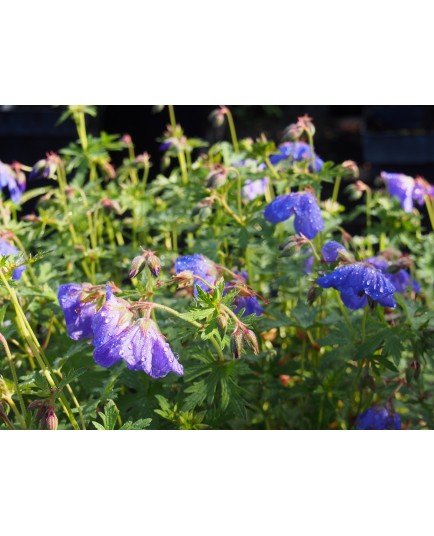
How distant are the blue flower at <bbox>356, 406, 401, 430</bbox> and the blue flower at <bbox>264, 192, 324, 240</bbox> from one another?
14.1 inches

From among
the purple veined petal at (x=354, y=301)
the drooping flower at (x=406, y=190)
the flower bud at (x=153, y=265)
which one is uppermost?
the flower bud at (x=153, y=265)

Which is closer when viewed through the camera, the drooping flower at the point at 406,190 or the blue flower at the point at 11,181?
the blue flower at the point at 11,181

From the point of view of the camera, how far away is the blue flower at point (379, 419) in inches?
64.0

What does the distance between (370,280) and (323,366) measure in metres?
0.40

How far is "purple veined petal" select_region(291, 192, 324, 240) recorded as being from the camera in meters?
1.68

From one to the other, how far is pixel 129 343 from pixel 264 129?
12.8 feet

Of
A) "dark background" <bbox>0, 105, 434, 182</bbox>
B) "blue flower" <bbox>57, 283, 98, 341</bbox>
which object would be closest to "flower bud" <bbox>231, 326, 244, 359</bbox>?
"blue flower" <bbox>57, 283, 98, 341</bbox>

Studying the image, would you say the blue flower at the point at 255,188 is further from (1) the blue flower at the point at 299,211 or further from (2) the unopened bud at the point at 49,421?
(2) the unopened bud at the point at 49,421

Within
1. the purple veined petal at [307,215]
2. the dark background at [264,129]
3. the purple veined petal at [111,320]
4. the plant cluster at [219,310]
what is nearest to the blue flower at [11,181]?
the plant cluster at [219,310]

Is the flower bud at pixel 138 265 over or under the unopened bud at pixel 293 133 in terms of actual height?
under

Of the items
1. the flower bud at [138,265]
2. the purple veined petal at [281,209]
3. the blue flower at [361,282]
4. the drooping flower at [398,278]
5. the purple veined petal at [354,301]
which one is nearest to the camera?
the flower bud at [138,265]

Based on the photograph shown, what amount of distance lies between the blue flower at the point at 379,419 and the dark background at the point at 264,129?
2.39m

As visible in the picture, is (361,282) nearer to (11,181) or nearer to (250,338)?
(250,338)

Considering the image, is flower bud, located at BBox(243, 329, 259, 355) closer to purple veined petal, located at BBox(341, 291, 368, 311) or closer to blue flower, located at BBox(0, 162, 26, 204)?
purple veined petal, located at BBox(341, 291, 368, 311)
